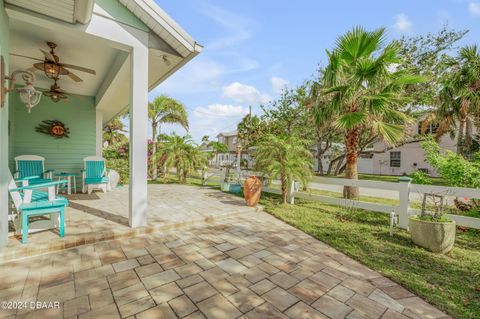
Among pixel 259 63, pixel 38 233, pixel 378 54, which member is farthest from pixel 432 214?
pixel 259 63

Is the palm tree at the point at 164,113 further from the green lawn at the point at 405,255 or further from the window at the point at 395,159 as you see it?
the window at the point at 395,159

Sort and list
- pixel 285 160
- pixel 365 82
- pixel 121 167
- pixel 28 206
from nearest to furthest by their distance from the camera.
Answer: pixel 28 206 → pixel 365 82 → pixel 285 160 → pixel 121 167

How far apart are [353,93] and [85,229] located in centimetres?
647

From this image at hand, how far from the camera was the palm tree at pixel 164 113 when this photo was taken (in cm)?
1173

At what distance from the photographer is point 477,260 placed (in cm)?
303

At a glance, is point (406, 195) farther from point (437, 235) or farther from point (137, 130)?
point (137, 130)

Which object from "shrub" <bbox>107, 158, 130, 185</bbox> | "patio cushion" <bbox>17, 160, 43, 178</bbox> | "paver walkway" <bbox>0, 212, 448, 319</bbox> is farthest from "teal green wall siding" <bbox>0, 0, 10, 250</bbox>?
"shrub" <bbox>107, 158, 130, 185</bbox>

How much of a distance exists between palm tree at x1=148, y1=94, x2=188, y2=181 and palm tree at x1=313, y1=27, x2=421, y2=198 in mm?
8516

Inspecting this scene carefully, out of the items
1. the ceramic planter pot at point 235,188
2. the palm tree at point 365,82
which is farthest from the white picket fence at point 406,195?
the ceramic planter pot at point 235,188

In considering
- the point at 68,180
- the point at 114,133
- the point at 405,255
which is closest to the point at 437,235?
the point at 405,255

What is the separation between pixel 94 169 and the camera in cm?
679

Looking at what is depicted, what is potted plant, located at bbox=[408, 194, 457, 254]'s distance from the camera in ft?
10.5

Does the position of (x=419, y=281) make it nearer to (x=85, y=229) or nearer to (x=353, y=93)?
(x=353, y=93)

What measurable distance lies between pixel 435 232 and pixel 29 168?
31.1 ft
